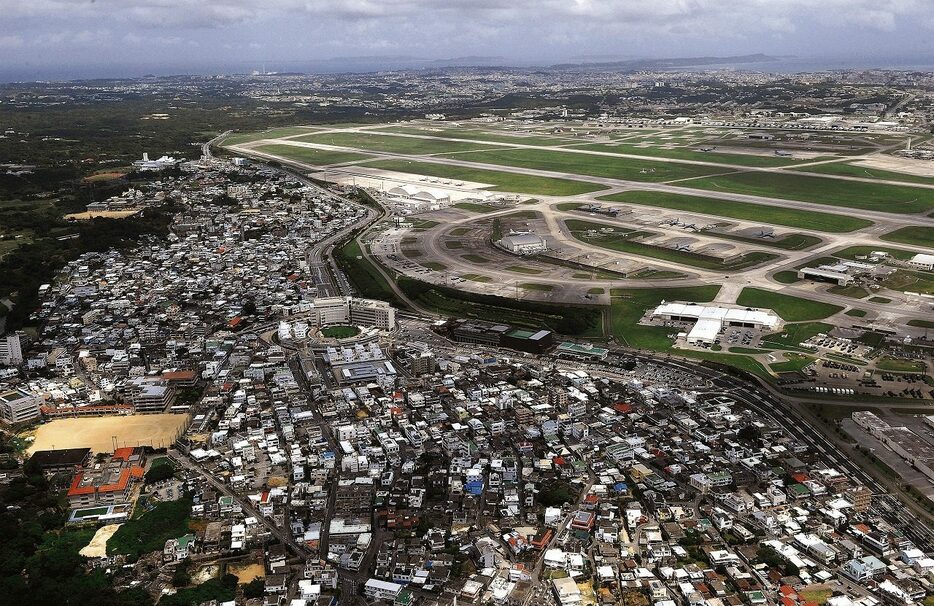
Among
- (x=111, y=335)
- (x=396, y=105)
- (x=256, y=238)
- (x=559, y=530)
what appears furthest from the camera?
(x=396, y=105)

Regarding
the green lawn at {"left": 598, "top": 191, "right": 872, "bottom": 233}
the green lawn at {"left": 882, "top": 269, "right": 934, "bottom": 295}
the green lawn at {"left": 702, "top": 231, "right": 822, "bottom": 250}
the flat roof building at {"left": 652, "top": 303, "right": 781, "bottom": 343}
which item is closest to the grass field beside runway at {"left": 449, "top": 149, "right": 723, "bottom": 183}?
the green lawn at {"left": 598, "top": 191, "right": 872, "bottom": 233}

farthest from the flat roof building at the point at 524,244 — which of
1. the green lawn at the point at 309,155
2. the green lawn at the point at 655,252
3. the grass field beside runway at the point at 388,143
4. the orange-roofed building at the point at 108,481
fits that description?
the grass field beside runway at the point at 388,143

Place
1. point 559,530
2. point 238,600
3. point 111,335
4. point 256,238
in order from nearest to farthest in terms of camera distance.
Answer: point 238,600, point 559,530, point 111,335, point 256,238

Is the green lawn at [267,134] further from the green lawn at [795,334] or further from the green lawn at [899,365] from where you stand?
the green lawn at [899,365]

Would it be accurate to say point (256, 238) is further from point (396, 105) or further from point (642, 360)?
point (396, 105)

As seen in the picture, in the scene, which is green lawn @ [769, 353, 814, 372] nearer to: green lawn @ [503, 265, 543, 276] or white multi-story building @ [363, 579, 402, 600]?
green lawn @ [503, 265, 543, 276]

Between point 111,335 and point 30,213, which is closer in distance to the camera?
point 111,335

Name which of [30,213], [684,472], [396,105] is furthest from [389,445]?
[396,105]
